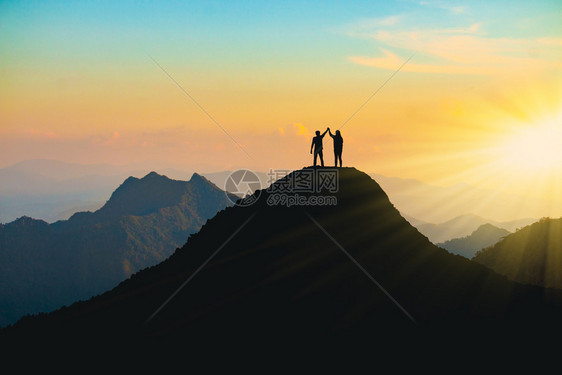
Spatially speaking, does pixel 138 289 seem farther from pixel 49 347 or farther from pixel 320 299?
pixel 320 299

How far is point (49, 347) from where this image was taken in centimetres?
3662

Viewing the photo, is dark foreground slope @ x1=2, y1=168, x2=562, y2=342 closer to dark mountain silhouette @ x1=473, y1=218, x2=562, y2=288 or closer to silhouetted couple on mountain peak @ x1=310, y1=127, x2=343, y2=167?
silhouetted couple on mountain peak @ x1=310, y1=127, x2=343, y2=167

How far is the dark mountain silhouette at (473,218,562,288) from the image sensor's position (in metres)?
86.8

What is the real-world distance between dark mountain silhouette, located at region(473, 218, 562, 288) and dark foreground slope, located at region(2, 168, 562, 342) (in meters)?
55.7

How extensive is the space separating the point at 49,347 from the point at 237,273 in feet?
56.2

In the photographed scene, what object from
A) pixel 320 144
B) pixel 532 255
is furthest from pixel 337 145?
pixel 532 255

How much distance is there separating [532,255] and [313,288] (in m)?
82.6

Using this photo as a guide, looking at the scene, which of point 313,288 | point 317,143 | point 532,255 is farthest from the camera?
point 532,255

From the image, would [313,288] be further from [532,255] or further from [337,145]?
[532,255]

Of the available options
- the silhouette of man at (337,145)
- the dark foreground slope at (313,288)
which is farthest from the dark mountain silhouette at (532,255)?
the silhouette of man at (337,145)

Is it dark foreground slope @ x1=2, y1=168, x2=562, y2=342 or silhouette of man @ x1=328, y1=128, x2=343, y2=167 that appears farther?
silhouette of man @ x1=328, y1=128, x2=343, y2=167

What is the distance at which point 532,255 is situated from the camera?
9625 centimetres

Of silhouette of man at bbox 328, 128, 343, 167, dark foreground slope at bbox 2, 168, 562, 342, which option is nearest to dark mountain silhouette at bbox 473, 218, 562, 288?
dark foreground slope at bbox 2, 168, 562, 342

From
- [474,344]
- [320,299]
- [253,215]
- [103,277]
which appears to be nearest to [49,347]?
[253,215]
